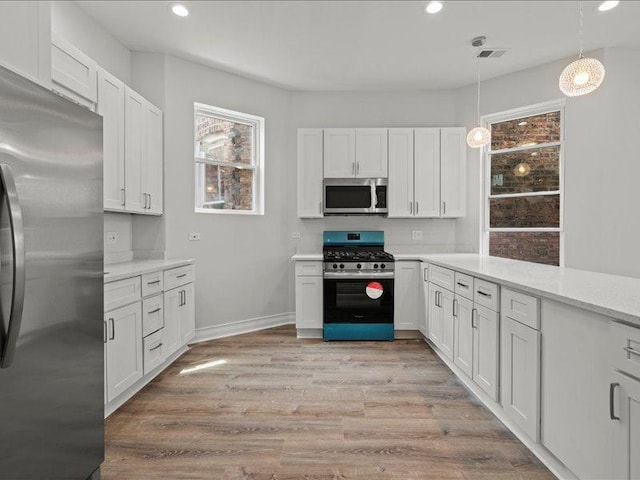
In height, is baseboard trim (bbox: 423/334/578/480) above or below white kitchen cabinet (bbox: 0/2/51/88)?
below

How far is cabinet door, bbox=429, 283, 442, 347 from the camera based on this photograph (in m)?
3.47

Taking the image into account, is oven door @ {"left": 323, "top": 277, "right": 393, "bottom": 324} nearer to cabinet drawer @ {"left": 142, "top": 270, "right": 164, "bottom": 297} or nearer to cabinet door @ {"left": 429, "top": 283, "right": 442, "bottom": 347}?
cabinet door @ {"left": 429, "top": 283, "right": 442, "bottom": 347}

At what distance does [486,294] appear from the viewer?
8.12 feet

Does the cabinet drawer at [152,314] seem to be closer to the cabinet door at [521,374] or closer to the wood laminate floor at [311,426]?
the wood laminate floor at [311,426]

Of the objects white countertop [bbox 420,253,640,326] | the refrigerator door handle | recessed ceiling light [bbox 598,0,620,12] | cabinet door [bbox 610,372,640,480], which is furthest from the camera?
recessed ceiling light [bbox 598,0,620,12]

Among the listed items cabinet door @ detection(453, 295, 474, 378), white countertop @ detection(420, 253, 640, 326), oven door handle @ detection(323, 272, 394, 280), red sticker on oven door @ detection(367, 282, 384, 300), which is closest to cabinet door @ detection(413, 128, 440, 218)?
oven door handle @ detection(323, 272, 394, 280)

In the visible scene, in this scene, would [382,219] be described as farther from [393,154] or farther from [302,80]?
[302,80]

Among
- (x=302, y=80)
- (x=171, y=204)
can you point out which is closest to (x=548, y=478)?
(x=171, y=204)

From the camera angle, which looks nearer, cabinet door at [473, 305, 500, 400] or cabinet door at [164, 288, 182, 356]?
cabinet door at [473, 305, 500, 400]

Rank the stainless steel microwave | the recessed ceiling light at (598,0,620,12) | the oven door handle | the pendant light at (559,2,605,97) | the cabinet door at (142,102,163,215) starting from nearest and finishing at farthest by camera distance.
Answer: the pendant light at (559,2,605,97) → the recessed ceiling light at (598,0,620,12) → the cabinet door at (142,102,163,215) → the oven door handle → the stainless steel microwave

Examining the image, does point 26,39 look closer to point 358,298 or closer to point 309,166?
point 309,166

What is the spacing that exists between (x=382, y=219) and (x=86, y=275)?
368cm

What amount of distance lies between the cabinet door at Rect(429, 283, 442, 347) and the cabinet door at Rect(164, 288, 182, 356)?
2.36m

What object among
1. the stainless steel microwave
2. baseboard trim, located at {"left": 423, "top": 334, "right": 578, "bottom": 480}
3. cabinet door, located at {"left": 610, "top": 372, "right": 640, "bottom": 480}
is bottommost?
baseboard trim, located at {"left": 423, "top": 334, "right": 578, "bottom": 480}
